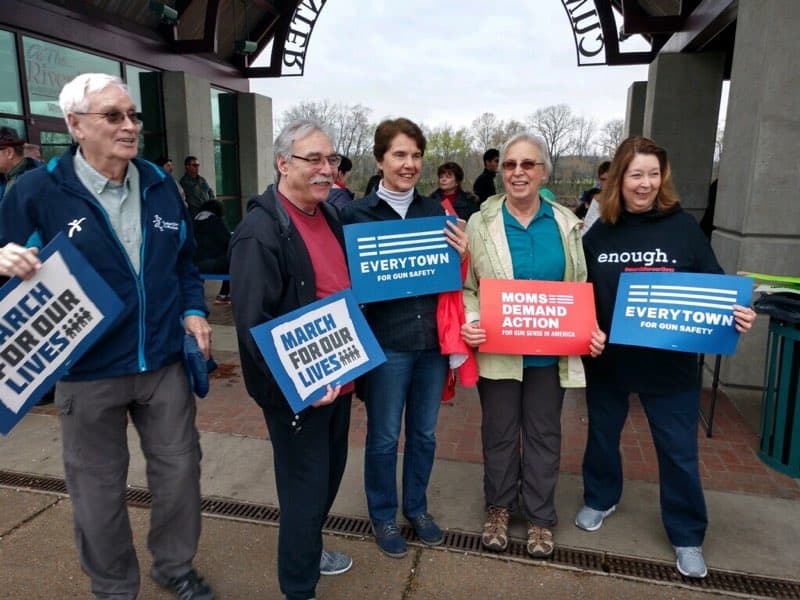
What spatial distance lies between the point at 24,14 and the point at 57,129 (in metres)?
1.70

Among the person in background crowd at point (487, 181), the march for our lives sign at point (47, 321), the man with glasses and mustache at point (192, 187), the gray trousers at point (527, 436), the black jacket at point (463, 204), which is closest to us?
the march for our lives sign at point (47, 321)

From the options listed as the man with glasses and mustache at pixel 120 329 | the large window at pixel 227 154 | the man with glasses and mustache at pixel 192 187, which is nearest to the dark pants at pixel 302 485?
the man with glasses and mustache at pixel 120 329

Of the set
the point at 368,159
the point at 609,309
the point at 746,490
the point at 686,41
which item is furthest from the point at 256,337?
the point at 368,159

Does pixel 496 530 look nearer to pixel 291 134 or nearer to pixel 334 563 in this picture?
pixel 334 563

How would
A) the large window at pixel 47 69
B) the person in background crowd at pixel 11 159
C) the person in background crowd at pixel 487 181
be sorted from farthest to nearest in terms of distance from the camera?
the person in background crowd at pixel 487 181
the large window at pixel 47 69
the person in background crowd at pixel 11 159

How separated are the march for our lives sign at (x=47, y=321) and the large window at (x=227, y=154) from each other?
44.3 ft

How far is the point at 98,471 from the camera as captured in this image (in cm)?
235

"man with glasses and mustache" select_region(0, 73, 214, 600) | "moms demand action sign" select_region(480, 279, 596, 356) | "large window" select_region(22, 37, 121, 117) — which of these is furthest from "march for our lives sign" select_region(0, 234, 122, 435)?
"large window" select_region(22, 37, 121, 117)

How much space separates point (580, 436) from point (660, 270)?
1971 mm

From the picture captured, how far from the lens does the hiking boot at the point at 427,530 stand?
10.00 ft

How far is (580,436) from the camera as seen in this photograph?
4387mm

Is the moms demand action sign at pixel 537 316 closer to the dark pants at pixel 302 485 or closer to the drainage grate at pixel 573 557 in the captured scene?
the dark pants at pixel 302 485

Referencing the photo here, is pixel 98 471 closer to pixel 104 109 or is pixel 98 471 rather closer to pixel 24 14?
pixel 104 109

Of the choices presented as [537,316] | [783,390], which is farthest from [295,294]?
[783,390]
